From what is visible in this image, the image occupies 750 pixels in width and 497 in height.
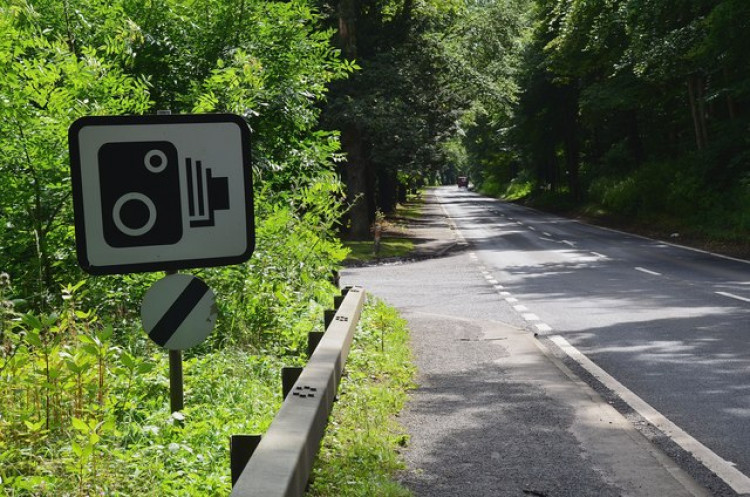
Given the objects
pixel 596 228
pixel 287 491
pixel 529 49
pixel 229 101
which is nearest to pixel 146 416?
pixel 287 491

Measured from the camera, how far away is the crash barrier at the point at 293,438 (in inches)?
131

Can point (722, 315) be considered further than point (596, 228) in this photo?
No

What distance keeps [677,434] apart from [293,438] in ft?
11.2

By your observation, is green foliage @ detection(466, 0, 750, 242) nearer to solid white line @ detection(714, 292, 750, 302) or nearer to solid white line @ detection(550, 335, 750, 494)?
solid white line @ detection(714, 292, 750, 302)

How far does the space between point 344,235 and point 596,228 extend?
12071mm

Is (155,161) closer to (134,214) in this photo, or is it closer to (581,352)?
(134,214)

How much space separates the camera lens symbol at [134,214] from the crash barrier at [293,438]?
45.4 inches

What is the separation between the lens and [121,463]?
4500 mm

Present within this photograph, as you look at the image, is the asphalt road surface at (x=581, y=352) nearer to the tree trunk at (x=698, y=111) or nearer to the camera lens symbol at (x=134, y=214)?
the camera lens symbol at (x=134, y=214)

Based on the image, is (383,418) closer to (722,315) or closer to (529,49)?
(722,315)

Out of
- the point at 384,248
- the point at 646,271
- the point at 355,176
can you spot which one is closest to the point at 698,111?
the point at 355,176

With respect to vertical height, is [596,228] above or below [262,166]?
below

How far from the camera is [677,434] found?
20.3 feet

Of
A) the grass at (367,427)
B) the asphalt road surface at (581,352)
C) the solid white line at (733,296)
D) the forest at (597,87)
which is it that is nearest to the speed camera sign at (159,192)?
the grass at (367,427)
